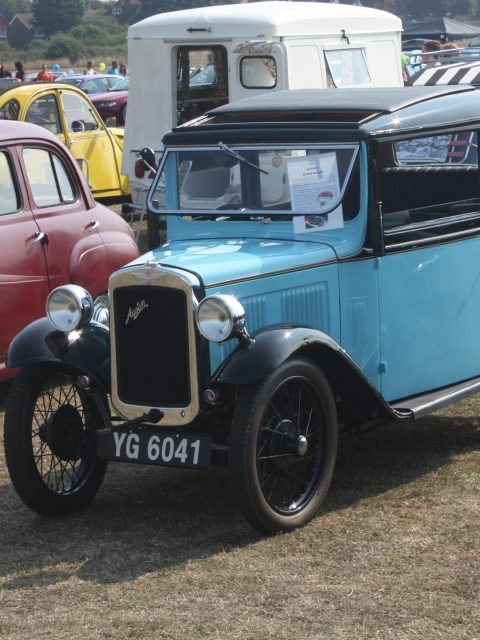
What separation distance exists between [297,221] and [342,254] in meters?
0.29

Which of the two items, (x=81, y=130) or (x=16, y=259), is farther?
(x=81, y=130)

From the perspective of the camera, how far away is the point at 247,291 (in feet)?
16.2

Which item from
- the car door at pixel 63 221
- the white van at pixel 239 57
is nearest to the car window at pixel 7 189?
the car door at pixel 63 221

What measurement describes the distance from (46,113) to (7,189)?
6338 millimetres

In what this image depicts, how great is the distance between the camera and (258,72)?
12.0 meters

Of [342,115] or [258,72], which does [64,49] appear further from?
[342,115]

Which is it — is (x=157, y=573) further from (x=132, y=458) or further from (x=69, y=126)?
(x=69, y=126)

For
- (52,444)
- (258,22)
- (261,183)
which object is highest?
(258,22)

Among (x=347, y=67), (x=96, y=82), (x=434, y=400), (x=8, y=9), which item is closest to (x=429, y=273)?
(x=434, y=400)

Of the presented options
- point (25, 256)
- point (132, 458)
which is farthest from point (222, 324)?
point (25, 256)

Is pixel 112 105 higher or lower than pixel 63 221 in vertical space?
lower

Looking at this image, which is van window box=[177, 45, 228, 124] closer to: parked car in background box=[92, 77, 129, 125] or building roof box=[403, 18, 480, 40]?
parked car in background box=[92, 77, 129, 125]

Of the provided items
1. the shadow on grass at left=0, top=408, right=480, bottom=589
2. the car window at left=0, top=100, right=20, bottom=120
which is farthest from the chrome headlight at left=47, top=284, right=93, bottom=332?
the car window at left=0, top=100, right=20, bottom=120

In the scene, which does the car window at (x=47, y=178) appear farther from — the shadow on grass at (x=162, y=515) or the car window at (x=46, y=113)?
the car window at (x=46, y=113)
